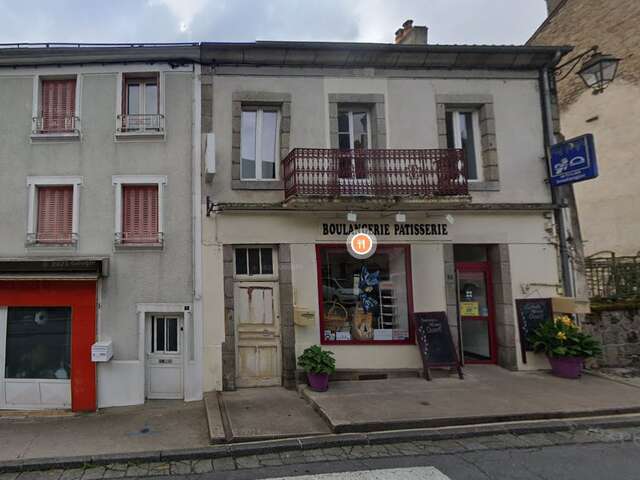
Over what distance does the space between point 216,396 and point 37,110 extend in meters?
6.38

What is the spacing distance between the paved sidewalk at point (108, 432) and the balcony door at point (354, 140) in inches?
195

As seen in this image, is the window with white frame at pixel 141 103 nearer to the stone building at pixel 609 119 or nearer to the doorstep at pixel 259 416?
the doorstep at pixel 259 416

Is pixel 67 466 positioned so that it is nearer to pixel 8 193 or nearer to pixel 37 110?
pixel 8 193

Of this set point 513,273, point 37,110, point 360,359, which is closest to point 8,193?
point 37,110

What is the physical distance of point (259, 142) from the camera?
8117mm

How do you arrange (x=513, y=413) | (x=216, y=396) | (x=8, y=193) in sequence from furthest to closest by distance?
1. (x=8, y=193)
2. (x=216, y=396)
3. (x=513, y=413)

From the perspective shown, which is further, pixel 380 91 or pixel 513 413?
pixel 380 91

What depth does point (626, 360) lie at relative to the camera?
8117mm

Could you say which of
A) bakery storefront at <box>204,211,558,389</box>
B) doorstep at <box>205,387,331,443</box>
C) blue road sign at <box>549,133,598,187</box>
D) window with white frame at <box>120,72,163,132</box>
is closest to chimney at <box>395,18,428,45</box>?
blue road sign at <box>549,133,598,187</box>

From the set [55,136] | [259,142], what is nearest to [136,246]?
[55,136]

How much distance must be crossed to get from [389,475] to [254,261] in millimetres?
4664

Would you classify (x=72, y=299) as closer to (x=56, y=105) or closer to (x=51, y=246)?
(x=51, y=246)

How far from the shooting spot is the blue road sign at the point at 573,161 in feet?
24.4

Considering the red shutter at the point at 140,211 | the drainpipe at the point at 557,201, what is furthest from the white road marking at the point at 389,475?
the drainpipe at the point at 557,201
